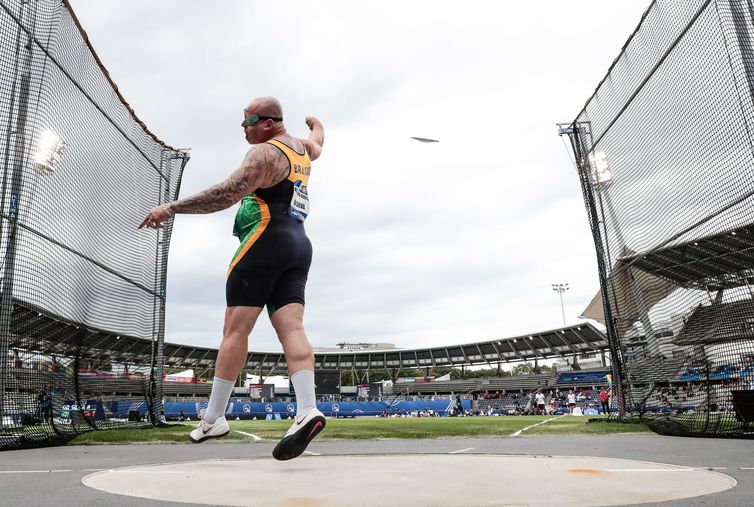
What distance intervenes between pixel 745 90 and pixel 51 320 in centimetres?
1094

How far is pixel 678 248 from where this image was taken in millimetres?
8844

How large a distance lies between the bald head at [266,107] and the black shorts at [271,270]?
2.53ft

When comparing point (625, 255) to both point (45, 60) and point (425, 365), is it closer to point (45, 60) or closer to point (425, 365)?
point (45, 60)

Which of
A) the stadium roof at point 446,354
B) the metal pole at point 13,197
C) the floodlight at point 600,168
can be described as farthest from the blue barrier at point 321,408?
the metal pole at point 13,197

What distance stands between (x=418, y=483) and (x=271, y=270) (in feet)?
4.97

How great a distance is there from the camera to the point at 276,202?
3.09 meters

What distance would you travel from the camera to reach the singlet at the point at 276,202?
307cm

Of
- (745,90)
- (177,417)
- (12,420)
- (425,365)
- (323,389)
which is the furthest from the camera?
(425,365)

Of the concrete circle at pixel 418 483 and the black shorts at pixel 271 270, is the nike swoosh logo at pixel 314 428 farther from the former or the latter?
the black shorts at pixel 271 270

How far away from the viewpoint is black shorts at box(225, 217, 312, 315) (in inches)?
117

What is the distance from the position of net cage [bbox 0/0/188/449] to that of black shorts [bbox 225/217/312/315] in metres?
5.62

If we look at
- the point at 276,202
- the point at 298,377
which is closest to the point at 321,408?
the point at 298,377

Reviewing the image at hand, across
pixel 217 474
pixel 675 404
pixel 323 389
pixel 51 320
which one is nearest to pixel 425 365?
pixel 323 389

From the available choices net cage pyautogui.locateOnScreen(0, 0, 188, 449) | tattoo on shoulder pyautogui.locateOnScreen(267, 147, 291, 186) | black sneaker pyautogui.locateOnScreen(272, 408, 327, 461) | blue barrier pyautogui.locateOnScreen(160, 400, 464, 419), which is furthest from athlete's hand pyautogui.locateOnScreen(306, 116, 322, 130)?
blue barrier pyautogui.locateOnScreen(160, 400, 464, 419)
